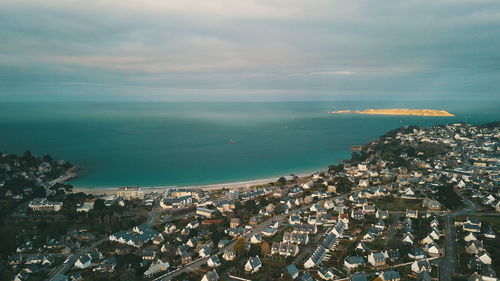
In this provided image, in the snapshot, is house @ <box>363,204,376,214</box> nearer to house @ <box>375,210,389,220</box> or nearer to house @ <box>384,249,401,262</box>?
house @ <box>375,210,389,220</box>

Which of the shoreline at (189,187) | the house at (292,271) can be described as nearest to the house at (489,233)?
the house at (292,271)

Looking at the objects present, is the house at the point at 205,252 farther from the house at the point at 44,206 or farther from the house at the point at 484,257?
the house at the point at 44,206

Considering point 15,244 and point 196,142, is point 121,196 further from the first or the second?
point 196,142

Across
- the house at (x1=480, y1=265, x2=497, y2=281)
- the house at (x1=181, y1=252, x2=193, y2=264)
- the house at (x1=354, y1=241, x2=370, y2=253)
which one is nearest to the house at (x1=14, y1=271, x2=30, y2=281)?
the house at (x1=181, y1=252, x2=193, y2=264)

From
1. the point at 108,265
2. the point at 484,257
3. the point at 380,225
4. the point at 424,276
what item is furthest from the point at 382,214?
the point at 108,265

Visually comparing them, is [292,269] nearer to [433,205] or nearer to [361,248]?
[361,248]

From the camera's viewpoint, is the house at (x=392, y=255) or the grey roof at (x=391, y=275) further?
the house at (x=392, y=255)

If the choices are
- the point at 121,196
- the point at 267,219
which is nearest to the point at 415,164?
the point at 267,219
